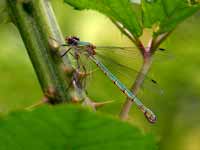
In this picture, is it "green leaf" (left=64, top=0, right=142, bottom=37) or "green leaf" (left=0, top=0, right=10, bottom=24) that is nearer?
"green leaf" (left=0, top=0, right=10, bottom=24)

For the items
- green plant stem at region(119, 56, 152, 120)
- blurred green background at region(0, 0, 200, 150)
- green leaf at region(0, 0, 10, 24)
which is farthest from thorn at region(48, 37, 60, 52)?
blurred green background at region(0, 0, 200, 150)

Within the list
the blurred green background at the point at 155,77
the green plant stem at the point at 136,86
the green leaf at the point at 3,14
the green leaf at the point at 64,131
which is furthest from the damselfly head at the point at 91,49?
the green leaf at the point at 64,131

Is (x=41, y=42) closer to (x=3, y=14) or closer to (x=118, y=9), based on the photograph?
(x=3, y=14)

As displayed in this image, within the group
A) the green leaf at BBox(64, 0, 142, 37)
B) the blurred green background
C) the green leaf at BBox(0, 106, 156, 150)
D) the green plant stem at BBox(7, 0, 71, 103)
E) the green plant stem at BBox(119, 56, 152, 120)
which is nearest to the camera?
the green leaf at BBox(0, 106, 156, 150)

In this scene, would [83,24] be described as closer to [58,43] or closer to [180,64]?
[180,64]

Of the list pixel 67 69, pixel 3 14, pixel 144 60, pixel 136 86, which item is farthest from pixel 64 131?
pixel 144 60

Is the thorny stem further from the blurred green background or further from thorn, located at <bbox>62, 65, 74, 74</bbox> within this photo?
the blurred green background


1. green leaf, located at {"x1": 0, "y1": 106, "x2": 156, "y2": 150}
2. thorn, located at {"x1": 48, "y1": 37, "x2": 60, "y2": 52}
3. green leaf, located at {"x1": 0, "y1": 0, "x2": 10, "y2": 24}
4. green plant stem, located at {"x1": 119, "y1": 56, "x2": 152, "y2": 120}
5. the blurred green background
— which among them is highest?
green leaf, located at {"x1": 0, "y1": 0, "x2": 10, "y2": 24}
